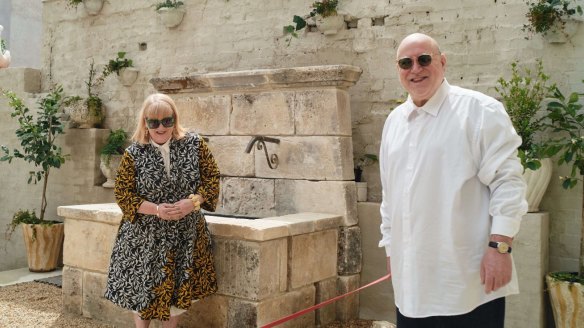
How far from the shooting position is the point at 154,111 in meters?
3.06

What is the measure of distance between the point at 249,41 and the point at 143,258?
112 inches

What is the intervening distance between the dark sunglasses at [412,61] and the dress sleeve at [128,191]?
1671 millimetres

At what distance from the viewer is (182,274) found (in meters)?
3.16

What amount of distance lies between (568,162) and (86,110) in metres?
4.87

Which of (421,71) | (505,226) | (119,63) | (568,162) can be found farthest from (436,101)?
(119,63)

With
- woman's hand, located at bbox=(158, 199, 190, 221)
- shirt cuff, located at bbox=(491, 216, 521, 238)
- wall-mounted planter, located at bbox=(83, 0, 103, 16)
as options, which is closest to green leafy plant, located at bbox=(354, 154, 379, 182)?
woman's hand, located at bbox=(158, 199, 190, 221)

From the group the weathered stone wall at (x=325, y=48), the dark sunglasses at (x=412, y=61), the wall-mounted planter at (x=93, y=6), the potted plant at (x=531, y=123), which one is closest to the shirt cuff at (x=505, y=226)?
the dark sunglasses at (x=412, y=61)

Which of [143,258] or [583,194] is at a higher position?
[583,194]

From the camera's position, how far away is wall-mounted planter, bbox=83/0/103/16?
21.0 feet

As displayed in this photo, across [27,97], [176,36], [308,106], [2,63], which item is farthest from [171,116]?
[2,63]

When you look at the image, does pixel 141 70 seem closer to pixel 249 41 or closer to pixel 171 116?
pixel 249 41

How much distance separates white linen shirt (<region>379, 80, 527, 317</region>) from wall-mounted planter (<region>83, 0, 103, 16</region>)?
534 cm

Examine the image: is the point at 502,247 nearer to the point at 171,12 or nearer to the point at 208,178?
the point at 208,178

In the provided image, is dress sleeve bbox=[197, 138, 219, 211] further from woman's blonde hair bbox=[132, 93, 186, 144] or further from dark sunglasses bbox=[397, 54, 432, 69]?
dark sunglasses bbox=[397, 54, 432, 69]
